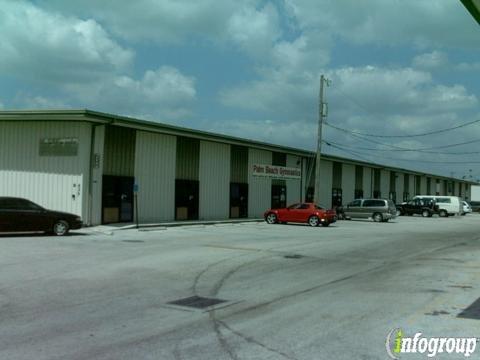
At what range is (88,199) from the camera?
27094 millimetres

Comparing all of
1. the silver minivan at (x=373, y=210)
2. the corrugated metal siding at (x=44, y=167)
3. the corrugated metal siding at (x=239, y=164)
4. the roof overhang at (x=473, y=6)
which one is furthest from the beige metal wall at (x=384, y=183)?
the roof overhang at (x=473, y=6)

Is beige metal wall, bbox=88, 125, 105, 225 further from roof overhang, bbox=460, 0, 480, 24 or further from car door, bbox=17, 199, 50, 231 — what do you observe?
roof overhang, bbox=460, 0, 480, 24

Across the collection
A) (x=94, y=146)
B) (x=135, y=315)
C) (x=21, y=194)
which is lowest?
(x=135, y=315)

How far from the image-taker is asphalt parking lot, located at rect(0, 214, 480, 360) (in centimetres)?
691

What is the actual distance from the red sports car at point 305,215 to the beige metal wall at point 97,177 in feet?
39.3

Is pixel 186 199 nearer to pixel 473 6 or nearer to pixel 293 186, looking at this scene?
pixel 293 186

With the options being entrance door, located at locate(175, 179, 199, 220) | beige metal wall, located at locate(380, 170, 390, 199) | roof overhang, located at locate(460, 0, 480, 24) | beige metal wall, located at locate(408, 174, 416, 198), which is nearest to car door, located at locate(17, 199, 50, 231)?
entrance door, located at locate(175, 179, 199, 220)

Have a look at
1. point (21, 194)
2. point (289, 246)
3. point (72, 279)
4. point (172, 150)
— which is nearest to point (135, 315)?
point (72, 279)

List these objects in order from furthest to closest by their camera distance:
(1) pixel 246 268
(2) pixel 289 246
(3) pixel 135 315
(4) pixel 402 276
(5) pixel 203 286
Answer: (2) pixel 289 246, (1) pixel 246 268, (4) pixel 402 276, (5) pixel 203 286, (3) pixel 135 315

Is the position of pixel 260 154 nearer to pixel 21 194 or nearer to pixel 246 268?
pixel 21 194

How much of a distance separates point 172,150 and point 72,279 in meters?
21.1

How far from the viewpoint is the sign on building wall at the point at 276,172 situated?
40906 mm

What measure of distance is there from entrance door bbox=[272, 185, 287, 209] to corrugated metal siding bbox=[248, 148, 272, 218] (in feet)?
1.94

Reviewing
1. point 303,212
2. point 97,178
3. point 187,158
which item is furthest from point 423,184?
point 97,178
